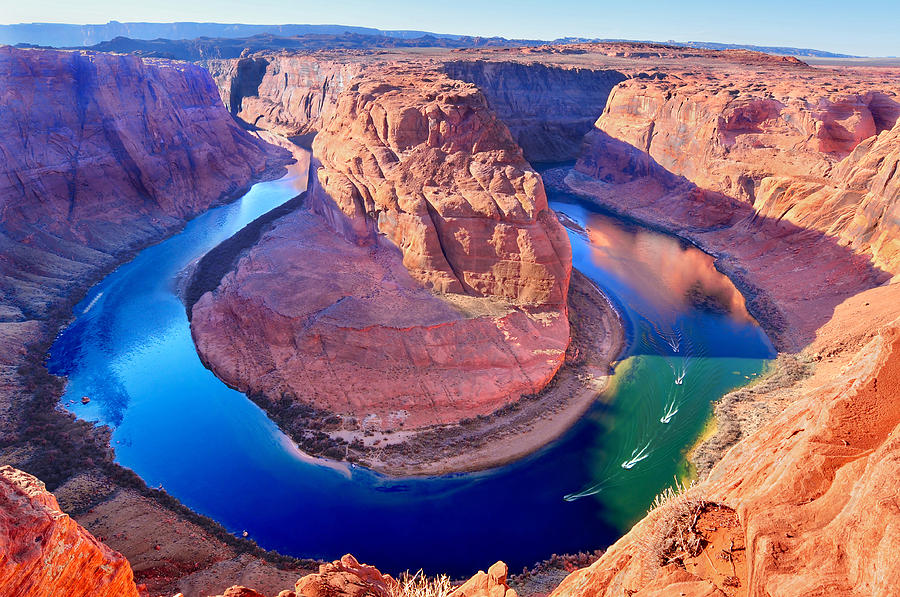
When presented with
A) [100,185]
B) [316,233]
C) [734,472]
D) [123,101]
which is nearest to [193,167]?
[123,101]

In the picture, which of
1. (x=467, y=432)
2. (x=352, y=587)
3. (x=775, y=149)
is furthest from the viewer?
(x=775, y=149)

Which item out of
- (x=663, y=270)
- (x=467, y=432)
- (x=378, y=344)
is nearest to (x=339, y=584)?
(x=467, y=432)

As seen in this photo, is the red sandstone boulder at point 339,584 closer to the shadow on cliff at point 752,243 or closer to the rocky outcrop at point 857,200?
the shadow on cliff at point 752,243

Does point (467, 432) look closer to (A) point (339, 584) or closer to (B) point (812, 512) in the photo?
(A) point (339, 584)

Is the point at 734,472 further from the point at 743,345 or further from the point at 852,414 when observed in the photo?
the point at 743,345

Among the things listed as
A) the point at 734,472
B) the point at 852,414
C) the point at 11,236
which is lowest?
the point at 11,236

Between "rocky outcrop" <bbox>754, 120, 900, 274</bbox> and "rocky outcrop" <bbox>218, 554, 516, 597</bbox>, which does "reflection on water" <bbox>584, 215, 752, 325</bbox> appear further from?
"rocky outcrop" <bbox>218, 554, 516, 597</bbox>

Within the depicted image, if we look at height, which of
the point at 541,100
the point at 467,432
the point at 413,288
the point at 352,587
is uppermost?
the point at 541,100
